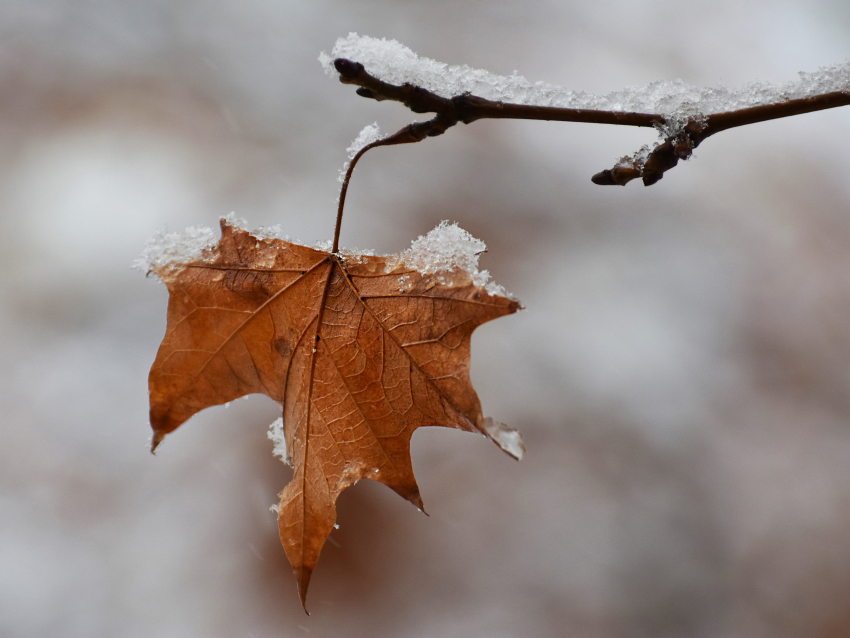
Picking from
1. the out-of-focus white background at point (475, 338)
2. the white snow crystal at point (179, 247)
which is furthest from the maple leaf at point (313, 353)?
the out-of-focus white background at point (475, 338)

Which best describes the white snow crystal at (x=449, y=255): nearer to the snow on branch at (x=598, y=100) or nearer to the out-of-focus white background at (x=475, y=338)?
the snow on branch at (x=598, y=100)

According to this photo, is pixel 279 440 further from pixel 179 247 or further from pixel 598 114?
pixel 598 114

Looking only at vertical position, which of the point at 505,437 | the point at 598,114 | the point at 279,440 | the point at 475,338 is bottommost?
the point at 505,437

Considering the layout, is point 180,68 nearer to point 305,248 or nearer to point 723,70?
point 305,248

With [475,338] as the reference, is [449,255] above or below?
below

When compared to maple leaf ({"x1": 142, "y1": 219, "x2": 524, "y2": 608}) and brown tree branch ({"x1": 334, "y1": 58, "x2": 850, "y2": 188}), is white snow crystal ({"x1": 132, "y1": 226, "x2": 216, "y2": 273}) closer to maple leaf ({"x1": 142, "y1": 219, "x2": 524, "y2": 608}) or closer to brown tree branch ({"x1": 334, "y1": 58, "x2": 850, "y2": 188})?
maple leaf ({"x1": 142, "y1": 219, "x2": 524, "y2": 608})

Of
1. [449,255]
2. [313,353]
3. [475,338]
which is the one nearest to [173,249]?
[313,353]

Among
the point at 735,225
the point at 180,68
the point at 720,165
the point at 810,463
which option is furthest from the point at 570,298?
the point at 180,68
